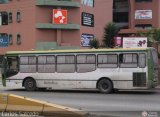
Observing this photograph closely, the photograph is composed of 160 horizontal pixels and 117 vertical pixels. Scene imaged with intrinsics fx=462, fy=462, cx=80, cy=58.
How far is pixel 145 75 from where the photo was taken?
24.8 m

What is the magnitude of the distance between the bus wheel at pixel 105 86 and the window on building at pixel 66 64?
6.03ft

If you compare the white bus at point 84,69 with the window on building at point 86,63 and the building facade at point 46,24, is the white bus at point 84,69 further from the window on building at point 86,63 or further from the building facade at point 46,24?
the building facade at point 46,24

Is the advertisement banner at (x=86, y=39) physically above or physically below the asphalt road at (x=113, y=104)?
above

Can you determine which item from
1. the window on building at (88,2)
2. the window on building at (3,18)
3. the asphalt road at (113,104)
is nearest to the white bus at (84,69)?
the asphalt road at (113,104)

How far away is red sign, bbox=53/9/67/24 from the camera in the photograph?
66.1 m

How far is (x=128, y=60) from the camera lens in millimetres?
25391

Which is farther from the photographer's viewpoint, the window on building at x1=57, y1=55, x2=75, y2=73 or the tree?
the tree

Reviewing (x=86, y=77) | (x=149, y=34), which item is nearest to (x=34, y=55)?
(x=86, y=77)

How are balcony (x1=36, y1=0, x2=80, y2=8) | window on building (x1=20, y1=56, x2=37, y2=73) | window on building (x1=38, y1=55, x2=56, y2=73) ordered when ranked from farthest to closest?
balcony (x1=36, y1=0, x2=80, y2=8), window on building (x1=20, y1=56, x2=37, y2=73), window on building (x1=38, y1=55, x2=56, y2=73)

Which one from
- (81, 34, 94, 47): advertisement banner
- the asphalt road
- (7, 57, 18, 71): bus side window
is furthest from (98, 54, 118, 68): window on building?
(81, 34, 94, 47): advertisement banner

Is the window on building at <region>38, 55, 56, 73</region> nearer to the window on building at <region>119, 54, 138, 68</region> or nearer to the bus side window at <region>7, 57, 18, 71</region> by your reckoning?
the bus side window at <region>7, 57, 18, 71</region>

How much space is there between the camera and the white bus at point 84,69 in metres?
25.0

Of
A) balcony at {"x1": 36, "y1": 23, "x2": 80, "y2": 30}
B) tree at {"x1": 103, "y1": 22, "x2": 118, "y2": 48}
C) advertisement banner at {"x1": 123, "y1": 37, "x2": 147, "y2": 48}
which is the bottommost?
advertisement banner at {"x1": 123, "y1": 37, "x2": 147, "y2": 48}

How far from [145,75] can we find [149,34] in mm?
24326
